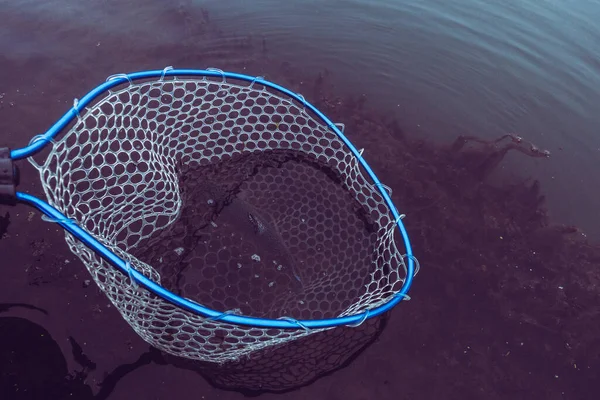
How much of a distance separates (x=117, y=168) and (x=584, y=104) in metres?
5.90

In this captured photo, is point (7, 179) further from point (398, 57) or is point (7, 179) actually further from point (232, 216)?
point (398, 57)

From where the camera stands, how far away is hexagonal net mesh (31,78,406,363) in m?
3.47

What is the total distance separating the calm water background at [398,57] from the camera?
16.4 feet

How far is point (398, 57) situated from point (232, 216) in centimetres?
359

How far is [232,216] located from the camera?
13.4ft

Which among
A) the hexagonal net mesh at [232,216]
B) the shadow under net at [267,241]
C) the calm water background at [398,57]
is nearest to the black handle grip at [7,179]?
the hexagonal net mesh at [232,216]

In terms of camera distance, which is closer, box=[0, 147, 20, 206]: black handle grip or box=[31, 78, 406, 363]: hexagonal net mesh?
box=[0, 147, 20, 206]: black handle grip

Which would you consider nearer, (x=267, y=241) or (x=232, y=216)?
(x=267, y=241)

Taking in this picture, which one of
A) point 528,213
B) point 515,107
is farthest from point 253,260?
point 515,107

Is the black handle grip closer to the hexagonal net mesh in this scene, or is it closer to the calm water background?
the hexagonal net mesh

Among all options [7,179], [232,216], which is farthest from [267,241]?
[7,179]

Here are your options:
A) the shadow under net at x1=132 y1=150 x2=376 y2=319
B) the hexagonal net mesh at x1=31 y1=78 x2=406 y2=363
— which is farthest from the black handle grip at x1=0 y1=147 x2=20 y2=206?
the shadow under net at x1=132 y1=150 x2=376 y2=319

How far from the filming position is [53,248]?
3781mm

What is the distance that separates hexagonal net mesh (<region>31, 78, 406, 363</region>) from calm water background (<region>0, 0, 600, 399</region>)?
126cm
